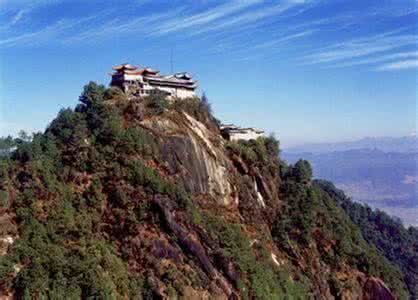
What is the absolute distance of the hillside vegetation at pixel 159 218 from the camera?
136ft

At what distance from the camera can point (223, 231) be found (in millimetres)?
50344

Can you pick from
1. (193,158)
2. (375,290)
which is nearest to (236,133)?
(193,158)

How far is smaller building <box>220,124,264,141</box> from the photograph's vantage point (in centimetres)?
6272

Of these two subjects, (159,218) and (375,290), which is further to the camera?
(375,290)

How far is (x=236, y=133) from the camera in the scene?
62906 millimetres

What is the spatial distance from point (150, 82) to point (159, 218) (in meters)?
19.0

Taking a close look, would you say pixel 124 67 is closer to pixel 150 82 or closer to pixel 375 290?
pixel 150 82

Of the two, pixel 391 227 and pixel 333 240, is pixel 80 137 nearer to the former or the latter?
pixel 333 240

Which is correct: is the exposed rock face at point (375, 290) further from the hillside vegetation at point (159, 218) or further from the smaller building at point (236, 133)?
the smaller building at point (236, 133)

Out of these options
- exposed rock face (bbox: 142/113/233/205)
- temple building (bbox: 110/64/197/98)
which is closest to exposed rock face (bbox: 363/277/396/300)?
exposed rock face (bbox: 142/113/233/205)

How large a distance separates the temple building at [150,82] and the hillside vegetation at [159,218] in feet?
7.11

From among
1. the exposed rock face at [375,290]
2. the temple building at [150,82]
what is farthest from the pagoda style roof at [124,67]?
the exposed rock face at [375,290]

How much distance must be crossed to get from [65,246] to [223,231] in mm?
14685

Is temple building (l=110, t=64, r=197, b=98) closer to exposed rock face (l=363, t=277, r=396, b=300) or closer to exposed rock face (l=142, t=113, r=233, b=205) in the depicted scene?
exposed rock face (l=142, t=113, r=233, b=205)
